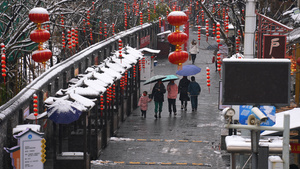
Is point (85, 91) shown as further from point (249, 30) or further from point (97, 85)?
point (249, 30)

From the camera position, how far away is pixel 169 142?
22.4m

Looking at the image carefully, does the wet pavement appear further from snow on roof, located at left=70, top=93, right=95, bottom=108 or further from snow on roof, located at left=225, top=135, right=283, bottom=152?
snow on roof, located at left=225, top=135, right=283, bottom=152

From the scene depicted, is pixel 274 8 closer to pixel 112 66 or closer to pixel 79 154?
pixel 112 66

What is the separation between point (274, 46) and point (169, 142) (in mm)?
8291

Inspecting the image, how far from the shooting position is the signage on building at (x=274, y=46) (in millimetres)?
14906

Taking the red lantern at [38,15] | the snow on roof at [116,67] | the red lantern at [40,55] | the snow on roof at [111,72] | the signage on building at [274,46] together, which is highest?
the red lantern at [38,15]

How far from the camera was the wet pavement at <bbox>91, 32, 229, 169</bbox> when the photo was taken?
Answer: 1942cm

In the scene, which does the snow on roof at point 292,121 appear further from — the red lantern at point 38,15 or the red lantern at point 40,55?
the red lantern at point 38,15

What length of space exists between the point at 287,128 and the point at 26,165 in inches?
321

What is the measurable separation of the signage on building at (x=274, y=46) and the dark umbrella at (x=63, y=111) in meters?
5.31

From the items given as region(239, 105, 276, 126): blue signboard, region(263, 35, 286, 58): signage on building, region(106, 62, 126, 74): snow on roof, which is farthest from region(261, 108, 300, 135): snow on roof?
region(106, 62, 126, 74): snow on roof

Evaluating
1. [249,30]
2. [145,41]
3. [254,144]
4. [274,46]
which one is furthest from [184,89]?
[254,144]

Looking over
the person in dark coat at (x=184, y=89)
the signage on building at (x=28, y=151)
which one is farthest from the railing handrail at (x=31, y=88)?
the person in dark coat at (x=184, y=89)

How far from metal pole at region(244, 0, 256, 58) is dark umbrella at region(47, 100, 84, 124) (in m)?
5.64
